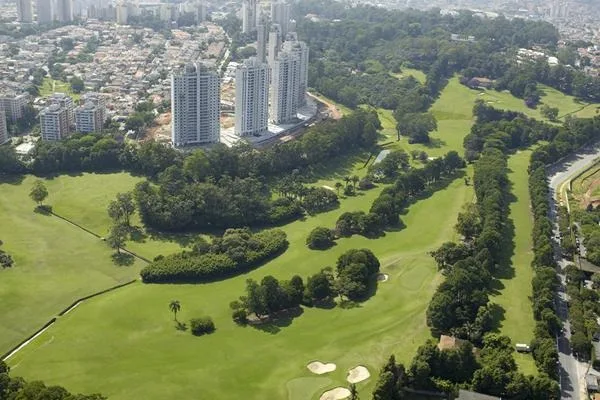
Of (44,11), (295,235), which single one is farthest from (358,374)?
A: (44,11)

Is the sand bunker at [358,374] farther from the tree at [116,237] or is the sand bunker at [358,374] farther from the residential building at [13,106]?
the residential building at [13,106]

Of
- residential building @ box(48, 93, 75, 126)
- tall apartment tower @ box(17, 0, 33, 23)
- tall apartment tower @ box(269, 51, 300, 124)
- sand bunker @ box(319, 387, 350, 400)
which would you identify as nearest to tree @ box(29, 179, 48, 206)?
residential building @ box(48, 93, 75, 126)

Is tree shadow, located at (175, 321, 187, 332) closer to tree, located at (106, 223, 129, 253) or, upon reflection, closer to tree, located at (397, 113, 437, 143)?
tree, located at (106, 223, 129, 253)

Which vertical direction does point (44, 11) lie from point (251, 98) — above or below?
Result: below

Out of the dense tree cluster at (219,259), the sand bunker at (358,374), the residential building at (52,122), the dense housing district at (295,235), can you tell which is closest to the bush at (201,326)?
the dense housing district at (295,235)

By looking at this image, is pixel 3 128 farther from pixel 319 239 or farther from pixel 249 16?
pixel 249 16

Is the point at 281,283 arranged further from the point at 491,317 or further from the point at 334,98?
the point at 334,98
